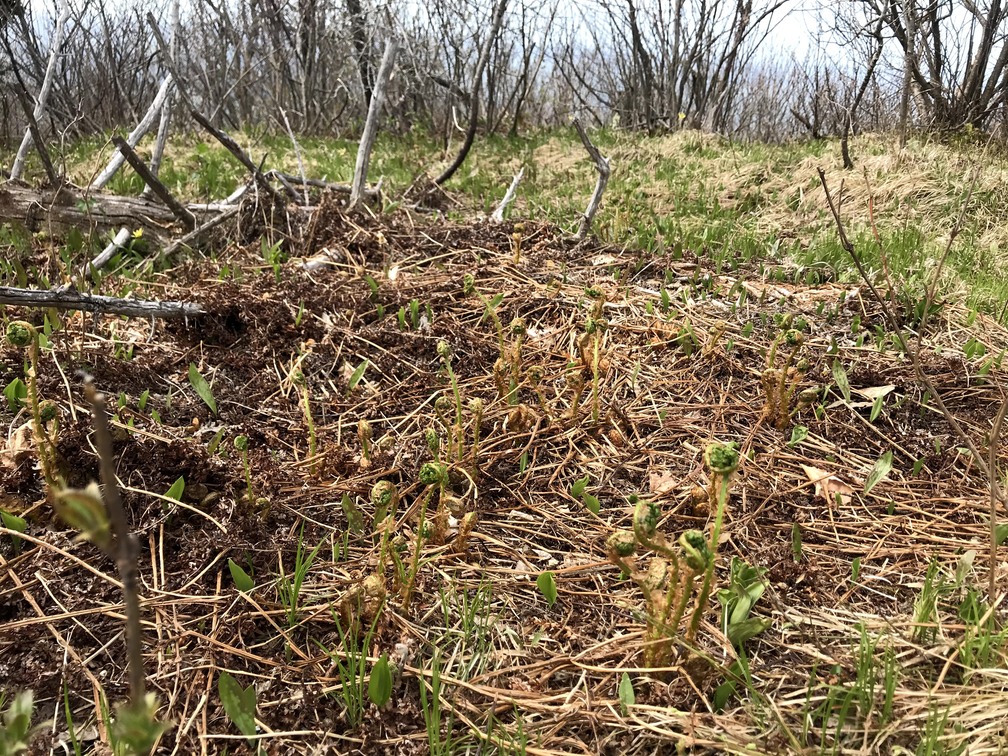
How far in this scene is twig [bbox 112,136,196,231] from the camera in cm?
312

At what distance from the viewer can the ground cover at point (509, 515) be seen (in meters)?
1.34

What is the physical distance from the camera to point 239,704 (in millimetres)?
1274

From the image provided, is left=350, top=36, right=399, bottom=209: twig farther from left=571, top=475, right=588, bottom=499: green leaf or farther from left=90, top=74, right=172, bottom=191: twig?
left=571, top=475, right=588, bottom=499: green leaf

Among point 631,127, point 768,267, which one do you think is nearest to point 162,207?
point 768,267

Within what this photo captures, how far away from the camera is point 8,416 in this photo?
2.09 m

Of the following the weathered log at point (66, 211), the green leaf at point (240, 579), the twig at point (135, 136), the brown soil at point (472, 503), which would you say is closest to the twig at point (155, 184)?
the weathered log at point (66, 211)

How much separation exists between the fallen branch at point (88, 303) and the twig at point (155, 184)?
94 centimetres

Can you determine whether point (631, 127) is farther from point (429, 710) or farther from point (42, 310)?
point (429, 710)

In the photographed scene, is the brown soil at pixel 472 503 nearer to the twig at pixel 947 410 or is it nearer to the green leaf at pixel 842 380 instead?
the green leaf at pixel 842 380

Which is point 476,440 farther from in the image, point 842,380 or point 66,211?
point 66,211

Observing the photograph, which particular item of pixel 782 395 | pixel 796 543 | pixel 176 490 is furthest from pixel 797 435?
pixel 176 490

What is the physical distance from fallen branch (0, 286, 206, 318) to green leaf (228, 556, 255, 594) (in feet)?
3.60

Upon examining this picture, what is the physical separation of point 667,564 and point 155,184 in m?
3.18

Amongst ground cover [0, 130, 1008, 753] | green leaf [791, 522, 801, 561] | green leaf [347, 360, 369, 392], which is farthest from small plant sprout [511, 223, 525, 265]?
green leaf [791, 522, 801, 561]
